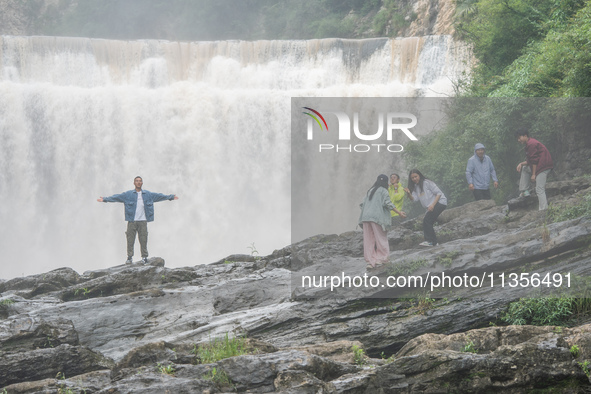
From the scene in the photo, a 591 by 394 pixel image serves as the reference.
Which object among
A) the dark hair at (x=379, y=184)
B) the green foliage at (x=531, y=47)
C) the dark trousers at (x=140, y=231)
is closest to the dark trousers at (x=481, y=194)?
the dark hair at (x=379, y=184)

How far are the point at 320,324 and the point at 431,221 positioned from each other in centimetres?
261

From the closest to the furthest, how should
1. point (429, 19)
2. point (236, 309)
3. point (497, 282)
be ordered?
point (497, 282)
point (236, 309)
point (429, 19)

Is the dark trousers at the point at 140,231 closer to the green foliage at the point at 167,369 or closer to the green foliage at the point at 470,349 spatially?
the green foliage at the point at 167,369

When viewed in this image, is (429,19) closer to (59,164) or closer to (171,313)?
(59,164)

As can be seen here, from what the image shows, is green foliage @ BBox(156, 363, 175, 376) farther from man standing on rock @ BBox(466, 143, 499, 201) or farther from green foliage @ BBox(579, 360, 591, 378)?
man standing on rock @ BBox(466, 143, 499, 201)

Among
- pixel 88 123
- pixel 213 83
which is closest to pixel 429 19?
pixel 213 83

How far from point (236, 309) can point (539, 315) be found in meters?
5.28

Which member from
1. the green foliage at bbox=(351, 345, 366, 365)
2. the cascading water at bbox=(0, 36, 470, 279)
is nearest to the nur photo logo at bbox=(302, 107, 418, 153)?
the green foliage at bbox=(351, 345, 366, 365)

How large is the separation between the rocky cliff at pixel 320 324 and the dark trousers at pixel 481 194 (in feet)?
0.61

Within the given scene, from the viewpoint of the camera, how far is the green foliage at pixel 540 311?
385 inches

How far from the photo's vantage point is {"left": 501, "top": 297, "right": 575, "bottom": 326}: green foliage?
385 inches

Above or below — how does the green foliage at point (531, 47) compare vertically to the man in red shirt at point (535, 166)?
above

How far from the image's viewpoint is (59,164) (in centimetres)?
2864

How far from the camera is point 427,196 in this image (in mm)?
12219
